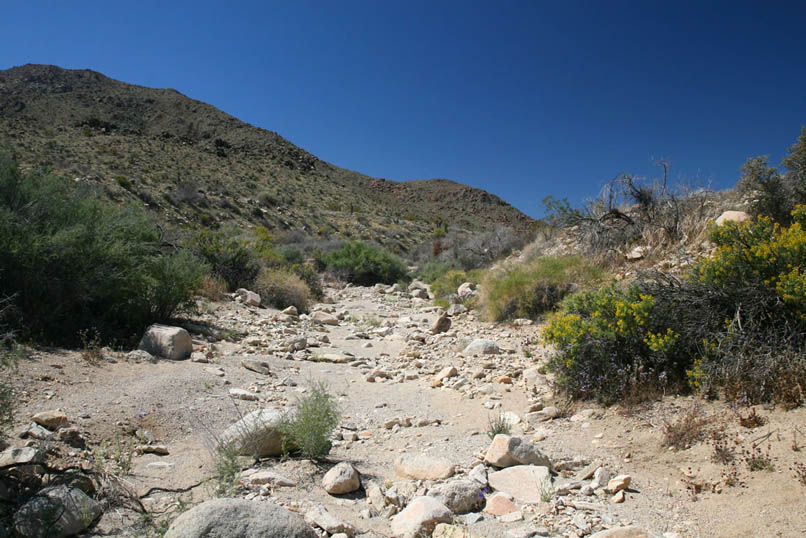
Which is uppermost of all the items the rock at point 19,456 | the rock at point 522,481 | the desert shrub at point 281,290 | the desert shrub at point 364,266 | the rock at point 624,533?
the desert shrub at point 364,266

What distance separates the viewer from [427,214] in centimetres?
4844

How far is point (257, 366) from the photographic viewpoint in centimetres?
639

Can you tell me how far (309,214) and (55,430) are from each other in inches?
1141

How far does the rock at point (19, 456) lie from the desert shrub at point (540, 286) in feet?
24.8

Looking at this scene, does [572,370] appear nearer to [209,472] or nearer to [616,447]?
[616,447]

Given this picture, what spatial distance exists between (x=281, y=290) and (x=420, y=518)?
9.56 m

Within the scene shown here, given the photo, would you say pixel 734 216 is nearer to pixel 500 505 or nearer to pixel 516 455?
pixel 516 455

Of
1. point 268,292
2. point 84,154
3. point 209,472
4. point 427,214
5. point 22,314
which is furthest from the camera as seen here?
point 427,214

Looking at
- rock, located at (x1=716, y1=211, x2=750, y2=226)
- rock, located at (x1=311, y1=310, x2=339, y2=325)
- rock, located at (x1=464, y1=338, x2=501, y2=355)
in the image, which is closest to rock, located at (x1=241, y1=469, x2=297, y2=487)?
rock, located at (x1=464, y1=338, x2=501, y2=355)

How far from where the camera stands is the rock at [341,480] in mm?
3219

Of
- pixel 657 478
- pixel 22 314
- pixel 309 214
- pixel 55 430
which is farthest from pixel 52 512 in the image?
pixel 309 214

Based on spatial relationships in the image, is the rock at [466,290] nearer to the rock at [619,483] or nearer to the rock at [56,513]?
the rock at [619,483]

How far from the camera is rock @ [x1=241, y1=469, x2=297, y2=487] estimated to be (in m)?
3.24

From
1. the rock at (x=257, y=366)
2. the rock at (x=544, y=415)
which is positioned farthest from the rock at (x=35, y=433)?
the rock at (x=544, y=415)
